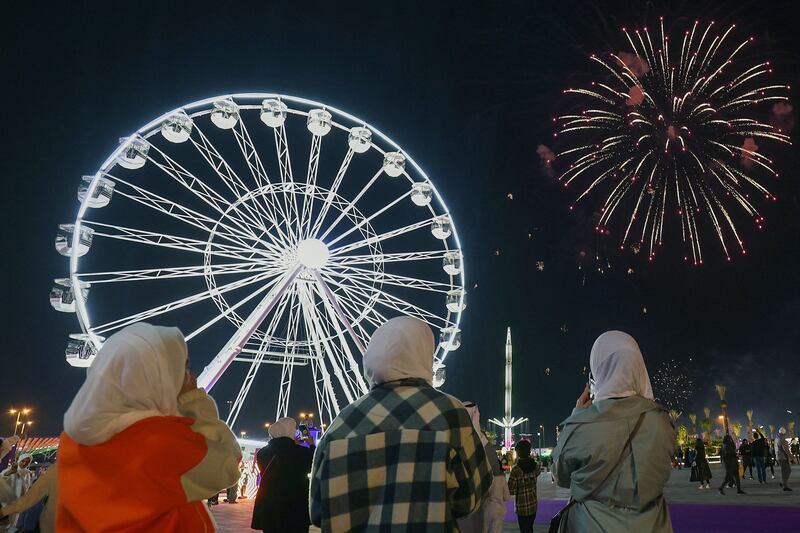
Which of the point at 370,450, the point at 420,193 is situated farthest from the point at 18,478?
the point at 420,193

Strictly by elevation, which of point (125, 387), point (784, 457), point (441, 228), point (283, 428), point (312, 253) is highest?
point (441, 228)

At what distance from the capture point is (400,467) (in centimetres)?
277

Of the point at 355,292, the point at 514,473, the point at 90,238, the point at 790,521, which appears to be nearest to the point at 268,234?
the point at 355,292

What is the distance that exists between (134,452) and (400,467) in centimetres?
101

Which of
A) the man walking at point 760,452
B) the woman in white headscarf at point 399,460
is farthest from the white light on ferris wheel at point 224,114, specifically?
the man walking at point 760,452

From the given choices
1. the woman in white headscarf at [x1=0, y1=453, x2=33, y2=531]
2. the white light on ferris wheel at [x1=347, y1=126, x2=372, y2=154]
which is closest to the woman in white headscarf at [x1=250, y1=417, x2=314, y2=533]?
the woman in white headscarf at [x1=0, y1=453, x2=33, y2=531]

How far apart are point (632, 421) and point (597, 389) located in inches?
11.4

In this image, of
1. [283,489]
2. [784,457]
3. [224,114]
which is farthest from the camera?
[224,114]

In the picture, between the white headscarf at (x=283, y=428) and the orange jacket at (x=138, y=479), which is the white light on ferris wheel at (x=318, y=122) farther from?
the orange jacket at (x=138, y=479)

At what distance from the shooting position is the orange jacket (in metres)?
2.41

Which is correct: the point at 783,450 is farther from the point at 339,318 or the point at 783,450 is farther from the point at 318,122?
the point at 318,122

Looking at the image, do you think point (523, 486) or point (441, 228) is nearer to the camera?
point (523, 486)

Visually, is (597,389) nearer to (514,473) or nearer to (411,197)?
(514,473)

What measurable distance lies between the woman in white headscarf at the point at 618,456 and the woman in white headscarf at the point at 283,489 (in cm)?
293
